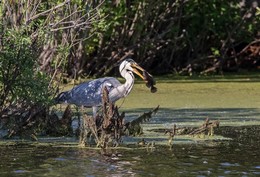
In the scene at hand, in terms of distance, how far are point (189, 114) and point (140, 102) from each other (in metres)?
1.42

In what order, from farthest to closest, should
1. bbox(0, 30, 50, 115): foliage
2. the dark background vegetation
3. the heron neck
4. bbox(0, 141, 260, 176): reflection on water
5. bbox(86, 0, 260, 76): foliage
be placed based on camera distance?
bbox(86, 0, 260, 76): foliage
the dark background vegetation
the heron neck
bbox(0, 30, 50, 115): foliage
bbox(0, 141, 260, 176): reflection on water

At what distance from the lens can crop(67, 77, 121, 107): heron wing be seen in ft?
33.6

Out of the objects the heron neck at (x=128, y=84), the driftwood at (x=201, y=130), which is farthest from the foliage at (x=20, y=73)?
the driftwood at (x=201, y=130)

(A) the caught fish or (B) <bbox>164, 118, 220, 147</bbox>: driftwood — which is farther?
(A) the caught fish

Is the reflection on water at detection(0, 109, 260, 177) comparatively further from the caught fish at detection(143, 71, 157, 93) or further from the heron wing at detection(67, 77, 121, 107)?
the caught fish at detection(143, 71, 157, 93)

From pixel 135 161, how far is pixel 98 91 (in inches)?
90.2

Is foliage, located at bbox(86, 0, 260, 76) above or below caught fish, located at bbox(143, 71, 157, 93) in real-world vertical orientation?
above

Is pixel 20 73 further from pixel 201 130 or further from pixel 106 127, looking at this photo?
pixel 201 130

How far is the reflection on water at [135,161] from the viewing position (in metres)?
7.49

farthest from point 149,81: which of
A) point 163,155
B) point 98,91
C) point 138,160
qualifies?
point 138,160

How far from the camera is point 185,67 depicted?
708 inches

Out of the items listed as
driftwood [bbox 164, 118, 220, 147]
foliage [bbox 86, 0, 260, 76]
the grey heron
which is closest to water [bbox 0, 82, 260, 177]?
driftwood [bbox 164, 118, 220, 147]

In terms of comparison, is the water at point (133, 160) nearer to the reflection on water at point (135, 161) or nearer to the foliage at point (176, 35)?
the reflection on water at point (135, 161)

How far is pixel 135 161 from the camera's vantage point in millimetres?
8070
